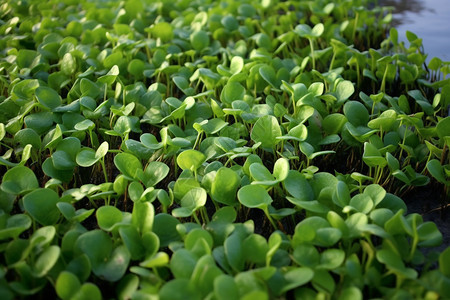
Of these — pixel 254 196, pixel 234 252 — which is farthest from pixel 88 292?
pixel 254 196

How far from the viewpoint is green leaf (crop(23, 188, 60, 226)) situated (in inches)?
36.9

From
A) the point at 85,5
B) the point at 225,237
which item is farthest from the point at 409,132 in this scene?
the point at 85,5

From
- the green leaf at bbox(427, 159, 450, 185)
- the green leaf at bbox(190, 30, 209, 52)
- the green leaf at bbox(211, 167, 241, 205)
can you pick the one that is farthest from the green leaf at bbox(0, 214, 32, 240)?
the green leaf at bbox(190, 30, 209, 52)

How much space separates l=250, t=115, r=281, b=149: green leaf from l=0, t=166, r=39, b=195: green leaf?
547 millimetres

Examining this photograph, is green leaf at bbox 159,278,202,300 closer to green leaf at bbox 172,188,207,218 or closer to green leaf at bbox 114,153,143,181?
green leaf at bbox 172,188,207,218

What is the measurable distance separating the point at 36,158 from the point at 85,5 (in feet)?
4.51

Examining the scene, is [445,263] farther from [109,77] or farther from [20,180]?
[109,77]

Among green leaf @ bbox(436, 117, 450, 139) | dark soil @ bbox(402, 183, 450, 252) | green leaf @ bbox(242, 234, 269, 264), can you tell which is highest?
green leaf @ bbox(436, 117, 450, 139)

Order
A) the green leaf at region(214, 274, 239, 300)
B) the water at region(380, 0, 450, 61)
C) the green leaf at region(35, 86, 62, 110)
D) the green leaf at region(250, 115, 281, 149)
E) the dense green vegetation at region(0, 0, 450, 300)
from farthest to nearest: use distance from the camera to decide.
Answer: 1. the water at region(380, 0, 450, 61)
2. the green leaf at region(35, 86, 62, 110)
3. the green leaf at region(250, 115, 281, 149)
4. the dense green vegetation at region(0, 0, 450, 300)
5. the green leaf at region(214, 274, 239, 300)

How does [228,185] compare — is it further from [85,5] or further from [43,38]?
[85,5]

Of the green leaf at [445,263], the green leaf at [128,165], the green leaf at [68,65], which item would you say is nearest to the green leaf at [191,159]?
the green leaf at [128,165]

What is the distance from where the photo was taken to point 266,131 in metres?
1.17

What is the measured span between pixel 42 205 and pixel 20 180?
12 centimetres

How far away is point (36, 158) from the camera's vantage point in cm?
123
